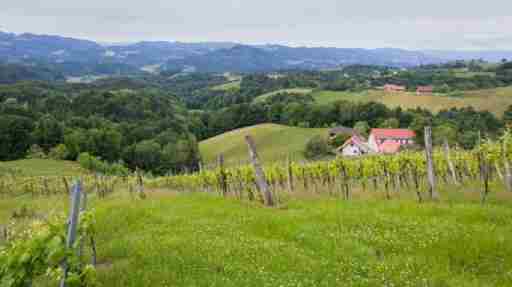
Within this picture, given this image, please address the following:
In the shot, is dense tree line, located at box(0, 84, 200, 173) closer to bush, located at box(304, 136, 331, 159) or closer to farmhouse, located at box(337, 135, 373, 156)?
bush, located at box(304, 136, 331, 159)

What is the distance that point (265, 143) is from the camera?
10638 centimetres

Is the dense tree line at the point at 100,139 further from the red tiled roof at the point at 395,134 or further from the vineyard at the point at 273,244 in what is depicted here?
the vineyard at the point at 273,244

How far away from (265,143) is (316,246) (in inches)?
3735

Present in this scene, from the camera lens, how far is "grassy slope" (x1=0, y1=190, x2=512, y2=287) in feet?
31.2

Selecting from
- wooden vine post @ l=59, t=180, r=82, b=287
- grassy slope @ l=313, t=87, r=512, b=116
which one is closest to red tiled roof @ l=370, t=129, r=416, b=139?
grassy slope @ l=313, t=87, r=512, b=116

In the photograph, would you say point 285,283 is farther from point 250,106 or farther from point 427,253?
point 250,106

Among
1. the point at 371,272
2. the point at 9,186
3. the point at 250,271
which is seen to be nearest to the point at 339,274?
the point at 371,272

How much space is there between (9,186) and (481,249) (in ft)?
140

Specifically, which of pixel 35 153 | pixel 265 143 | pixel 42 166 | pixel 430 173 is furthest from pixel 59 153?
pixel 430 173

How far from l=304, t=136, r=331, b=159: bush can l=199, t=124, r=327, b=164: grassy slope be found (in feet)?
6.60

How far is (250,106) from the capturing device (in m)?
141

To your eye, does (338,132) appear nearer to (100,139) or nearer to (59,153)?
(100,139)

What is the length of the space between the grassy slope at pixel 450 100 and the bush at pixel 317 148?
152ft

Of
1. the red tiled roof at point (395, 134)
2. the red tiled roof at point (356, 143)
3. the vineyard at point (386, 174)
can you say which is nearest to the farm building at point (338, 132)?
the red tiled roof at point (356, 143)
